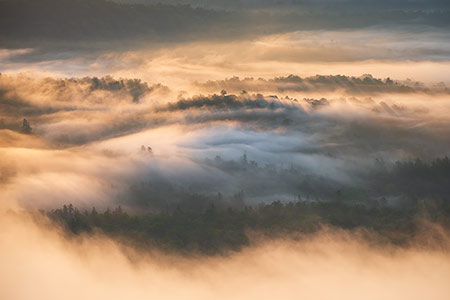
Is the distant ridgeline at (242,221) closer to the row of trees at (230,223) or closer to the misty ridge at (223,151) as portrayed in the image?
the row of trees at (230,223)

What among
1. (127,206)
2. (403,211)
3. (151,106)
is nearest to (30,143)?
(151,106)

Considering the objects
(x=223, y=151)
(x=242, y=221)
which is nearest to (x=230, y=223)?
(x=242, y=221)

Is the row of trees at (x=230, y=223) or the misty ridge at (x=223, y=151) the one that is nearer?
the row of trees at (x=230, y=223)

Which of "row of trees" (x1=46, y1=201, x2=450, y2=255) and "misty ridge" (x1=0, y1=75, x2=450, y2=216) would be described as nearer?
"row of trees" (x1=46, y1=201, x2=450, y2=255)

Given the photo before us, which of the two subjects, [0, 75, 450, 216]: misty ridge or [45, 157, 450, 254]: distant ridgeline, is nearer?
[45, 157, 450, 254]: distant ridgeline

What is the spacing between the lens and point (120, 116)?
Answer: 597 ft

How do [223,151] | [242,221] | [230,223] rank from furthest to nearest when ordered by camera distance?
[223,151] → [242,221] → [230,223]

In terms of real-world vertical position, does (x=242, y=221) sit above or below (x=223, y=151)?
below

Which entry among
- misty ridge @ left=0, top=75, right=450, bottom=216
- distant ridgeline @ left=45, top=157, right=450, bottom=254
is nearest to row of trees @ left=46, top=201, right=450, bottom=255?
distant ridgeline @ left=45, top=157, right=450, bottom=254

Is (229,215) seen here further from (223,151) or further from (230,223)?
(223,151)

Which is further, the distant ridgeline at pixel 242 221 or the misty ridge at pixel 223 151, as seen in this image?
the misty ridge at pixel 223 151

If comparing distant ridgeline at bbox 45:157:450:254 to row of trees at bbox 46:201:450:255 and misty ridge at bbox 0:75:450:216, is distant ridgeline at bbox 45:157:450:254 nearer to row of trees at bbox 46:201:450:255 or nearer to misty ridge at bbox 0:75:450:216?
row of trees at bbox 46:201:450:255

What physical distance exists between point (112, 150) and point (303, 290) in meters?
80.7

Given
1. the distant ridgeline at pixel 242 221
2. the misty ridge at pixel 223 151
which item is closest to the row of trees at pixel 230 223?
the distant ridgeline at pixel 242 221
